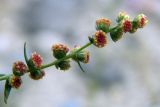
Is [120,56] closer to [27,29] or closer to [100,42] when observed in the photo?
[27,29]

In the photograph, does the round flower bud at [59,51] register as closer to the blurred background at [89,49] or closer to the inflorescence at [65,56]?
the inflorescence at [65,56]

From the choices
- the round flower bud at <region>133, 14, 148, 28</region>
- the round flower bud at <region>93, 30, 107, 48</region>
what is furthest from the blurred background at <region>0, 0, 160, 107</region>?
the round flower bud at <region>93, 30, 107, 48</region>

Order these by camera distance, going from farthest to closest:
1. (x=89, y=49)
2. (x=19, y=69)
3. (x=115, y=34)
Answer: (x=89, y=49) → (x=115, y=34) → (x=19, y=69)

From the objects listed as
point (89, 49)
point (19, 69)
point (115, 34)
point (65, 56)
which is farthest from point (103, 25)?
point (89, 49)

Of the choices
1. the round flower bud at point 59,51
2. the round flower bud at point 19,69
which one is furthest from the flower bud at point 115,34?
the round flower bud at point 19,69

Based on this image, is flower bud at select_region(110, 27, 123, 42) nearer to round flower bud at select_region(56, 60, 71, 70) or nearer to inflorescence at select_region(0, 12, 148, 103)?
inflorescence at select_region(0, 12, 148, 103)

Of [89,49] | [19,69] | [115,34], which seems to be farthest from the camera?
[89,49]

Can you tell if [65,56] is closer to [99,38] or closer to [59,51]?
[59,51]
